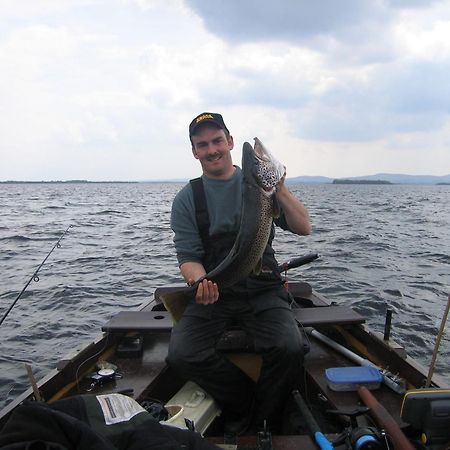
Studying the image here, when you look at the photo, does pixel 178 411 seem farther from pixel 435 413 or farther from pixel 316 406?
pixel 435 413

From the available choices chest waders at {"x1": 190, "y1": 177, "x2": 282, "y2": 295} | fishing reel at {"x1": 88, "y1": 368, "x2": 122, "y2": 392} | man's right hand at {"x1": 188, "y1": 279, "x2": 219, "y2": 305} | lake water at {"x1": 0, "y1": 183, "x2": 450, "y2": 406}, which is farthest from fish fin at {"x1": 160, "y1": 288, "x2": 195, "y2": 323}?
lake water at {"x1": 0, "y1": 183, "x2": 450, "y2": 406}

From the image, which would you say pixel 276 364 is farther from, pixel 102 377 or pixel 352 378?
pixel 102 377

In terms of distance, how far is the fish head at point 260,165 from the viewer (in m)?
3.76

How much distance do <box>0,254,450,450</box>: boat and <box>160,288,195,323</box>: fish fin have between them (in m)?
0.56

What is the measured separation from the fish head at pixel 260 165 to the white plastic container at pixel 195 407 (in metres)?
2.14

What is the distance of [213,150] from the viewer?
4.68 meters

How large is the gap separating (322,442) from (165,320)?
2.54 meters

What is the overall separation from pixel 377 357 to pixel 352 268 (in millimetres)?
9440

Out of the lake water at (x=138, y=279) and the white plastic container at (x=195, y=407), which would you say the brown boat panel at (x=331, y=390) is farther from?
the lake water at (x=138, y=279)

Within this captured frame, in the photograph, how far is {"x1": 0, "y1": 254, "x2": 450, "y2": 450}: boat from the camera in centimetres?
277

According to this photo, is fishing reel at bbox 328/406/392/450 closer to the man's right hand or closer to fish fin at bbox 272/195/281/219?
the man's right hand

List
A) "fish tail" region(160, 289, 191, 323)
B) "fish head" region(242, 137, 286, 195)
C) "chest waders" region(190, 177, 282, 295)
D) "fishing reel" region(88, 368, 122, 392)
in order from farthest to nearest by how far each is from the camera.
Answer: "chest waders" region(190, 177, 282, 295) → "fishing reel" region(88, 368, 122, 392) → "fish tail" region(160, 289, 191, 323) → "fish head" region(242, 137, 286, 195)

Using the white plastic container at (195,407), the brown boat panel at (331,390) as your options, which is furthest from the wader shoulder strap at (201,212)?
the brown boat panel at (331,390)

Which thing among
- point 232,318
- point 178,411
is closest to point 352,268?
point 232,318
